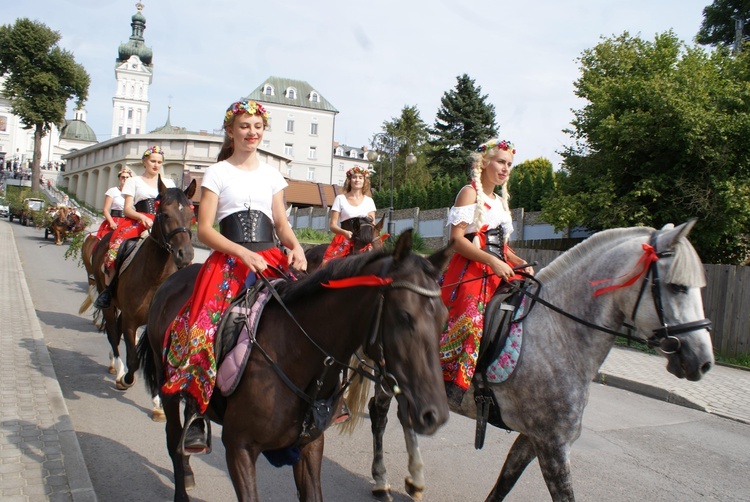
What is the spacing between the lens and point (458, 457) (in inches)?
213

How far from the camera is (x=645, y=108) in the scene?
15.3 metres

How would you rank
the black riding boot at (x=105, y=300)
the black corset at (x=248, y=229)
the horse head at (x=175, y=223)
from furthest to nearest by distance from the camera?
the black riding boot at (x=105, y=300) → the horse head at (x=175, y=223) → the black corset at (x=248, y=229)

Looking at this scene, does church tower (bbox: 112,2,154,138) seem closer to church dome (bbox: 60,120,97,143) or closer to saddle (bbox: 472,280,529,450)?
church dome (bbox: 60,120,97,143)

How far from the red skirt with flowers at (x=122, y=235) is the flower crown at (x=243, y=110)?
426 centimetres

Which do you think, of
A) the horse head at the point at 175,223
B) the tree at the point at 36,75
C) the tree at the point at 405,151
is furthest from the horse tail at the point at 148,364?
the tree at the point at 36,75

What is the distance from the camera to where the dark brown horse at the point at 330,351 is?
2.36m

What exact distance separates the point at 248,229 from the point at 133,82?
5387 inches

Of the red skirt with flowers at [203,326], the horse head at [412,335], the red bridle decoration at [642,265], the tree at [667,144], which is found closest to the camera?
the horse head at [412,335]

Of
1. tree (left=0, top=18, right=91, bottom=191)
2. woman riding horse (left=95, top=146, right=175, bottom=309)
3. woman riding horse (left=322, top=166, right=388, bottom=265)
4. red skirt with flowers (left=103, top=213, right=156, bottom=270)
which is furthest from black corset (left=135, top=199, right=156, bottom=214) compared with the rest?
tree (left=0, top=18, right=91, bottom=191)

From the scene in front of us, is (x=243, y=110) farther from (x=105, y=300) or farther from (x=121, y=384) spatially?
(x=121, y=384)

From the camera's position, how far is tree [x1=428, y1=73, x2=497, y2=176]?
2000 inches

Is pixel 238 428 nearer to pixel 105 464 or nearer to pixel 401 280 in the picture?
pixel 401 280

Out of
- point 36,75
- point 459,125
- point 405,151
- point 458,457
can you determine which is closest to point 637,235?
point 458,457

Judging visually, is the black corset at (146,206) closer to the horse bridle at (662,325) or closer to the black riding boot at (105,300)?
the black riding boot at (105,300)
